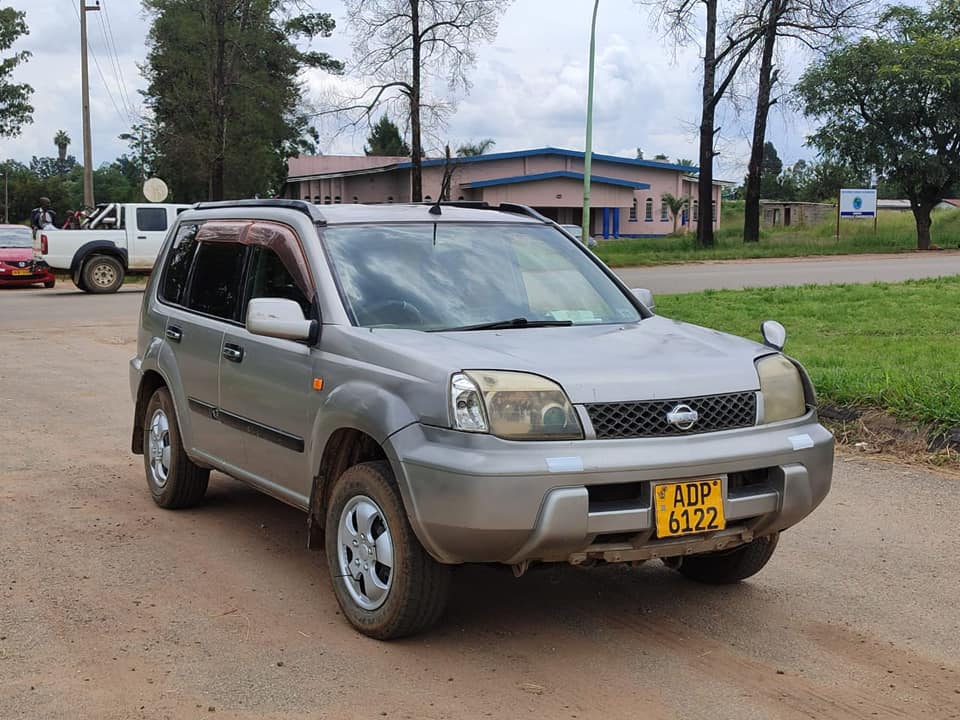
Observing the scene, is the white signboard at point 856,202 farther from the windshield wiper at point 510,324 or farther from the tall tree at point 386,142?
the tall tree at point 386,142

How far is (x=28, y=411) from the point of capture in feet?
32.5

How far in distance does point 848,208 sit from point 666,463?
4042 centimetres

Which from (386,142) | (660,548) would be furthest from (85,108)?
(386,142)

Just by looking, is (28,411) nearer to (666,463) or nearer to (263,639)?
(263,639)

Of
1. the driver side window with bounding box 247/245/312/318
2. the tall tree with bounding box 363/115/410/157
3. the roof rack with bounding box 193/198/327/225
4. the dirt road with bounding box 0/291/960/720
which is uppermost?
the tall tree with bounding box 363/115/410/157

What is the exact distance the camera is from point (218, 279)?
6.20 meters

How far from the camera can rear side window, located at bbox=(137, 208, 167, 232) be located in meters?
25.5

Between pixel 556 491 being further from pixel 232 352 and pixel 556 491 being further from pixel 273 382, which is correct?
pixel 232 352

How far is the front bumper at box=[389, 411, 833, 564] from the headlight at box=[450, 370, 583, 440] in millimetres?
43

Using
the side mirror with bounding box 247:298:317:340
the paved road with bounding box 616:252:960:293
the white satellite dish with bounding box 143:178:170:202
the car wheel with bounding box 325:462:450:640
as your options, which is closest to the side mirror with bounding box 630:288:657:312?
the side mirror with bounding box 247:298:317:340

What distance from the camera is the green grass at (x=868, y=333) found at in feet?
27.4

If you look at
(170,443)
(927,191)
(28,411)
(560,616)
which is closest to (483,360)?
(560,616)

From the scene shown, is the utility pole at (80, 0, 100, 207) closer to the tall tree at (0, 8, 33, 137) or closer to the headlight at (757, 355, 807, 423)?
the tall tree at (0, 8, 33, 137)

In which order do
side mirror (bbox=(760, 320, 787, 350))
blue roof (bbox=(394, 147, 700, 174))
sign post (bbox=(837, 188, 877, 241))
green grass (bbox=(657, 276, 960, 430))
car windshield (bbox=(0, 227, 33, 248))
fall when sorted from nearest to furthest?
side mirror (bbox=(760, 320, 787, 350)) < green grass (bbox=(657, 276, 960, 430)) < car windshield (bbox=(0, 227, 33, 248)) < sign post (bbox=(837, 188, 877, 241)) < blue roof (bbox=(394, 147, 700, 174))
